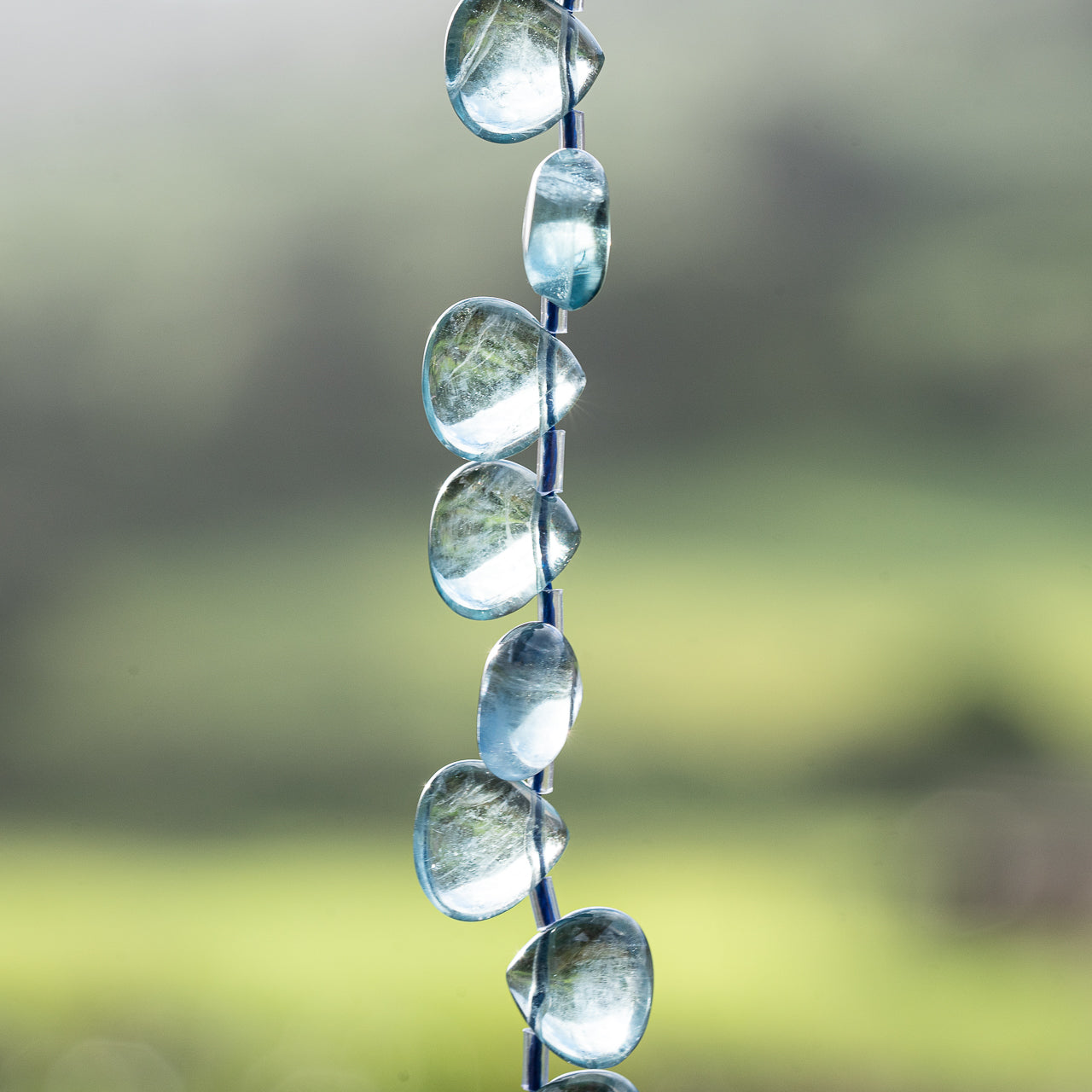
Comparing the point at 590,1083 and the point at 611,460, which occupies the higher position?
the point at 611,460

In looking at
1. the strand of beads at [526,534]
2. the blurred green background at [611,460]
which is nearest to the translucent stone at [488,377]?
the strand of beads at [526,534]

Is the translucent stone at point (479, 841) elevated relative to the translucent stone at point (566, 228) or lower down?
lower down

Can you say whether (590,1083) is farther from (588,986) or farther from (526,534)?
(526,534)

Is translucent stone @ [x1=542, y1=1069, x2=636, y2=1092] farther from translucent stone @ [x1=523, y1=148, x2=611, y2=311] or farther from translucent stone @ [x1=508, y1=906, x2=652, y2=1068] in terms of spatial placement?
translucent stone @ [x1=523, y1=148, x2=611, y2=311]

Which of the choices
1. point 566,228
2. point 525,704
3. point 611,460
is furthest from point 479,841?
point 611,460

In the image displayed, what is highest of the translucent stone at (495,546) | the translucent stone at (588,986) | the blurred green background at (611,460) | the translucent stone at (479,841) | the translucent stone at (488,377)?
the blurred green background at (611,460)

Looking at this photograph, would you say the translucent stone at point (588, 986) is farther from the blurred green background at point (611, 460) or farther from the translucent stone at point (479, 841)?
the blurred green background at point (611, 460)

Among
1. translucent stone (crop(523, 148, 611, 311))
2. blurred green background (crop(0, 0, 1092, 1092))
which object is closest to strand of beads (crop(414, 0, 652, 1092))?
translucent stone (crop(523, 148, 611, 311))
